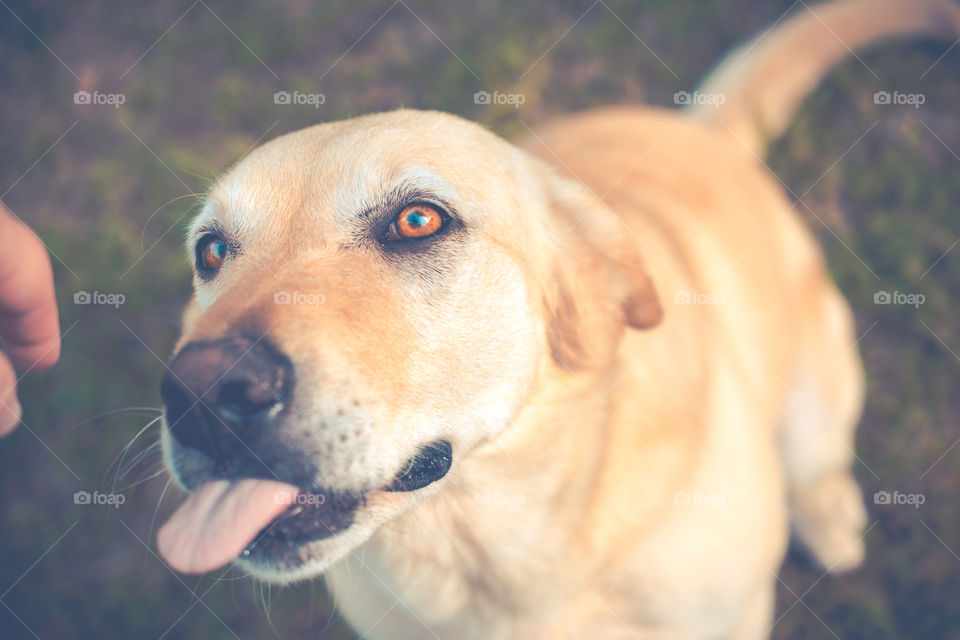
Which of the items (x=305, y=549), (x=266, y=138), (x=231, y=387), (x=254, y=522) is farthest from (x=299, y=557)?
(x=266, y=138)

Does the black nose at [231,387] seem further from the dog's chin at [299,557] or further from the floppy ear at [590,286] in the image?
the floppy ear at [590,286]

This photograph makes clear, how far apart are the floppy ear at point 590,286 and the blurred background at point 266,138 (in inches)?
69.3

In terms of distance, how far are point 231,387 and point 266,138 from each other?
3.46 m

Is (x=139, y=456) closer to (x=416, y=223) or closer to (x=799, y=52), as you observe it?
(x=416, y=223)

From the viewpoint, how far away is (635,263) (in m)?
2.03

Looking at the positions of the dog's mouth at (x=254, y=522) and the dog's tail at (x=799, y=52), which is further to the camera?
the dog's tail at (x=799, y=52)

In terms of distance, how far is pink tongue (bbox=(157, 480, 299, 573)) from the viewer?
153 centimetres

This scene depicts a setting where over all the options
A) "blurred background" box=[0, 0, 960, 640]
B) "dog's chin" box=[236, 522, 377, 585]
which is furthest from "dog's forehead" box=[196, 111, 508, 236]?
"blurred background" box=[0, 0, 960, 640]

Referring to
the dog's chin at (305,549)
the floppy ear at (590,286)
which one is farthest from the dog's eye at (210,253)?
the floppy ear at (590,286)

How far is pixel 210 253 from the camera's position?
6.63ft

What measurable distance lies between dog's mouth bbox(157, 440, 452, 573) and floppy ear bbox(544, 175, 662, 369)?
0.59 m

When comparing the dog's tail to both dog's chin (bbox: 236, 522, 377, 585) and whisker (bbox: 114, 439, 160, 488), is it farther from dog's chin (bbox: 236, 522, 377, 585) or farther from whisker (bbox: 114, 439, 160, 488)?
whisker (bbox: 114, 439, 160, 488)

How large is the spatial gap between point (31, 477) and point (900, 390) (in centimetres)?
509

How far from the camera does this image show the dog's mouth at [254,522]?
153 cm
